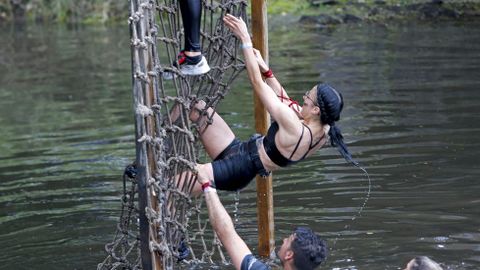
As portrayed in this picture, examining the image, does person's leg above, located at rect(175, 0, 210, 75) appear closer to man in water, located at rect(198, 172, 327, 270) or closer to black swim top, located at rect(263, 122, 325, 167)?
black swim top, located at rect(263, 122, 325, 167)

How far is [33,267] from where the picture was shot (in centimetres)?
821

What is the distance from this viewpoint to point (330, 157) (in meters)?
11.4

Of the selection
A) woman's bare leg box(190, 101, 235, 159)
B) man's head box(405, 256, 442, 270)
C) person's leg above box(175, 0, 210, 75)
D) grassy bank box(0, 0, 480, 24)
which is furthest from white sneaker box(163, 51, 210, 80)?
grassy bank box(0, 0, 480, 24)

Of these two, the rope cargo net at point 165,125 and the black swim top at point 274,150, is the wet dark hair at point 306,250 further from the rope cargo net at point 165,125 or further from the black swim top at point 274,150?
the black swim top at point 274,150

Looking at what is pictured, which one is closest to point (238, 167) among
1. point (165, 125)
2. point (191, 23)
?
point (165, 125)

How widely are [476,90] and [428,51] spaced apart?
173 inches

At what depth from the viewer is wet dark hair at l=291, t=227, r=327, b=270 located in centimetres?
565

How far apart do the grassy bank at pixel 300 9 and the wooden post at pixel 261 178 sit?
643 inches

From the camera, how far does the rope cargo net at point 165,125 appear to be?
5820 mm

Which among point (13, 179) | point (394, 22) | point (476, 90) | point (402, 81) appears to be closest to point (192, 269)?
point (13, 179)

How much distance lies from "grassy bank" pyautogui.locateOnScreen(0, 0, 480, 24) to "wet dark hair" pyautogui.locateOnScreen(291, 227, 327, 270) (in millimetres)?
18346

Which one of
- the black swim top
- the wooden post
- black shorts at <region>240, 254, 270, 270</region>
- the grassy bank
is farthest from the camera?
the grassy bank

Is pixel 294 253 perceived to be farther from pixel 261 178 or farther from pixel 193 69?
pixel 261 178

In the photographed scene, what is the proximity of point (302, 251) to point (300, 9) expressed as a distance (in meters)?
21.6
